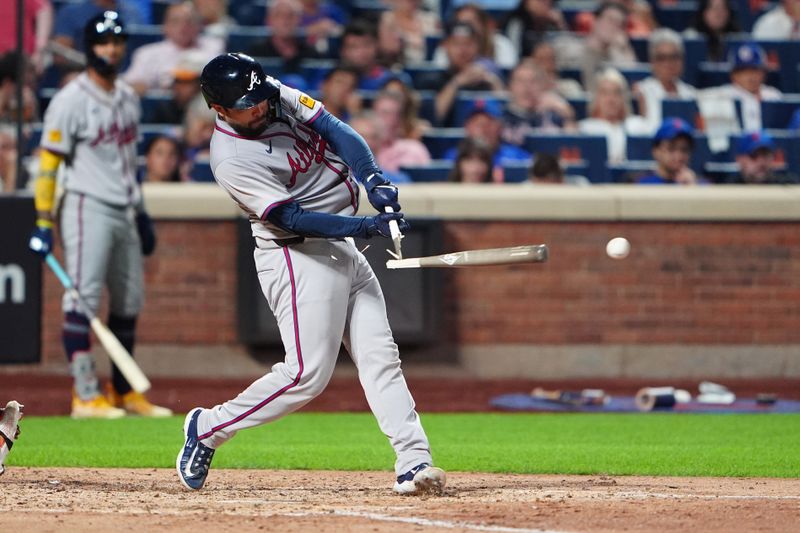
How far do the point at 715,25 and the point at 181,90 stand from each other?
5562 millimetres

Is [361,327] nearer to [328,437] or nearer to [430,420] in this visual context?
[328,437]

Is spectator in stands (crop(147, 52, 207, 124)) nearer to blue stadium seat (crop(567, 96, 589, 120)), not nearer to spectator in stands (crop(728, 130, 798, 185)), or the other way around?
blue stadium seat (crop(567, 96, 589, 120))

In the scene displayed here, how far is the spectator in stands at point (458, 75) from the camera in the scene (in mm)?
12672

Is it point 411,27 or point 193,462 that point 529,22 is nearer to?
point 411,27

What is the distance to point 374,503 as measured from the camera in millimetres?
5273

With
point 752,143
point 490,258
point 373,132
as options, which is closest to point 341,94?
point 373,132

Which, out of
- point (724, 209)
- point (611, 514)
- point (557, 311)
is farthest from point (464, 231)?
point (611, 514)

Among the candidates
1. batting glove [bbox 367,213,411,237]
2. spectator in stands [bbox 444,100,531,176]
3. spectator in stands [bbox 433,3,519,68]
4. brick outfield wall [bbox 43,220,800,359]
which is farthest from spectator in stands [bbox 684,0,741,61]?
batting glove [bbox 367,213,411,237]

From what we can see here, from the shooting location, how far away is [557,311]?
1123 centimetres

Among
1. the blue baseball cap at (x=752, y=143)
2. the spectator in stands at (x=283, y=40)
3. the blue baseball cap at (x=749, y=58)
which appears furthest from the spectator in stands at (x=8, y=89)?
the blue baseball cap at (x=749, y=58)

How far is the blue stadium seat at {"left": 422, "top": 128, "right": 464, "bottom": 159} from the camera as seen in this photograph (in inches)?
483

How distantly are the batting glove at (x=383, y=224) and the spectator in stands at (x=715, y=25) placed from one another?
9646 mm

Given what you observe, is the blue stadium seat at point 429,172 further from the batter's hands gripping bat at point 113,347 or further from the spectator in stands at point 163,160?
the batter's hands gripping bat at point 113,347

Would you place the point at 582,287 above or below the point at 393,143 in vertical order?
below
